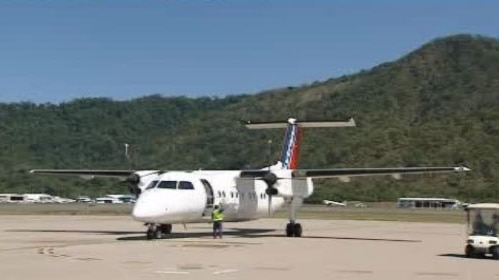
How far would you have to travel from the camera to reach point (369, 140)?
12019cm

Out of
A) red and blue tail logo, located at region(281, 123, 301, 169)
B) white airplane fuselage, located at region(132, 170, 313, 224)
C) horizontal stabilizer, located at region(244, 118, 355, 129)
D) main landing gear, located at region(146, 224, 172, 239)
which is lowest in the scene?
main landing gear, located at region(146, 224, 172, 239)

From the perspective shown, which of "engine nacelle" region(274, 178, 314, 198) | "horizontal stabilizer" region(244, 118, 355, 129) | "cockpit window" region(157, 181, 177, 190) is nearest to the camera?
"cockpit window" region(157, 181, 177, 190)

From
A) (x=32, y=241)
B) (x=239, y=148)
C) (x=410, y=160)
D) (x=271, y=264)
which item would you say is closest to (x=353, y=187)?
(x=410, y=160)

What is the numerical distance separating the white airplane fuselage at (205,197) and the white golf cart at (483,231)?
1035 cm

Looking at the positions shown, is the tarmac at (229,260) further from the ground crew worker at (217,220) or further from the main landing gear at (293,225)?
the main landing gear at (293,225)

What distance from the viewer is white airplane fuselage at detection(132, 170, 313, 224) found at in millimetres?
27489

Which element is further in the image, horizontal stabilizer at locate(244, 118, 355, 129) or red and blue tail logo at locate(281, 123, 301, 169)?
red and blue tail logo at locate(281, 123, 301, 169)

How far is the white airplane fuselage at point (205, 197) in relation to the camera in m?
27.5

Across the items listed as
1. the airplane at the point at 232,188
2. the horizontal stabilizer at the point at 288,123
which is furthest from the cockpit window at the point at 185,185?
the horizontal stabilizer at the point at 288,123

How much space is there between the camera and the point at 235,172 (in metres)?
33.6

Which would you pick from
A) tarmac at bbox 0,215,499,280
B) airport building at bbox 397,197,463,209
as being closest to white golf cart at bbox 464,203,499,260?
tarmac at bbox 0,215,499,280

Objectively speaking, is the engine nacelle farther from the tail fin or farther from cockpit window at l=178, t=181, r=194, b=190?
cockpit window at l=178, t=181, r=194, b=190

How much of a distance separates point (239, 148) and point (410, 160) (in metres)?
56.3

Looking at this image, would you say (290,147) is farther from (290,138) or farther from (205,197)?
(205,197)
